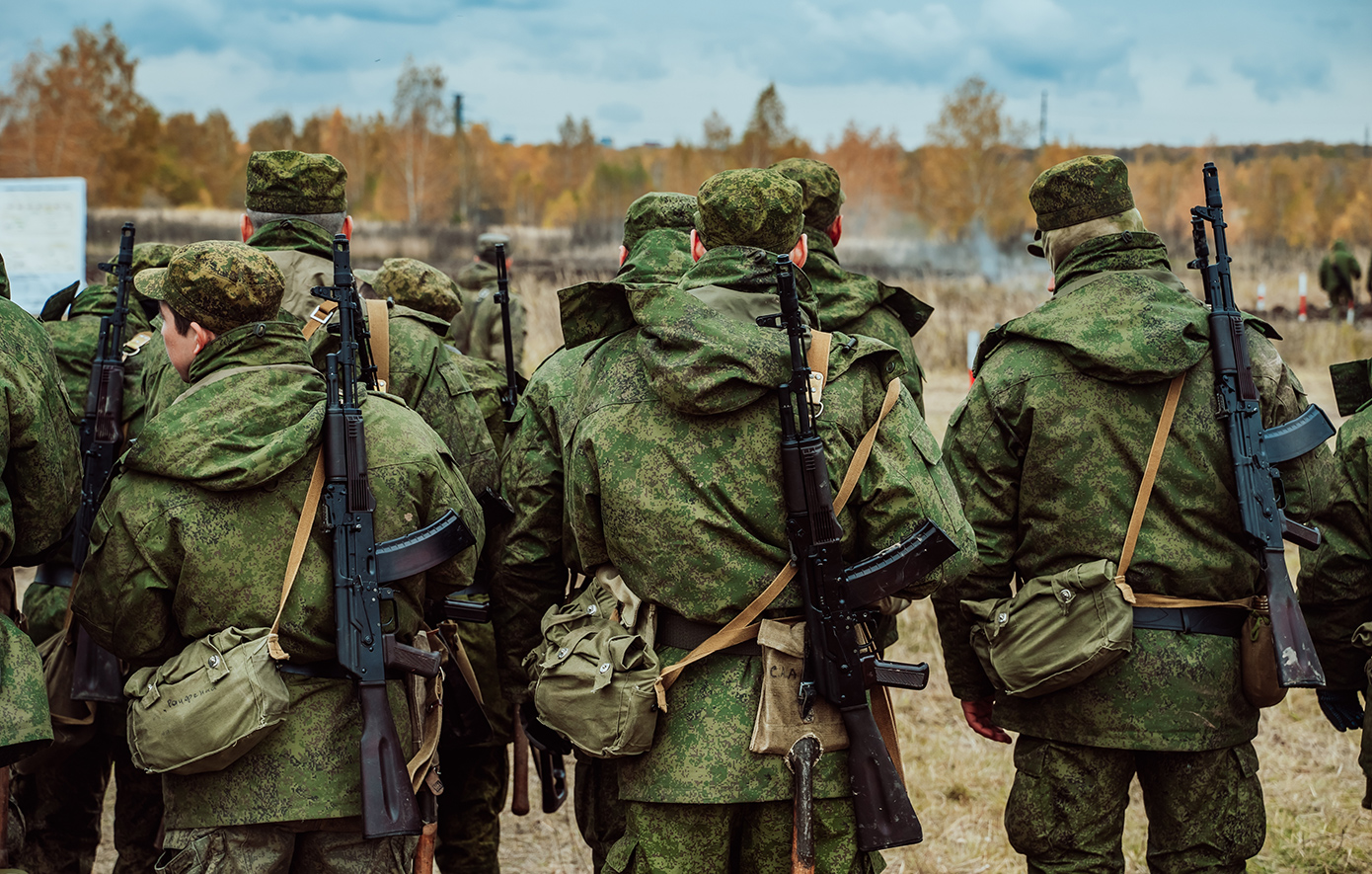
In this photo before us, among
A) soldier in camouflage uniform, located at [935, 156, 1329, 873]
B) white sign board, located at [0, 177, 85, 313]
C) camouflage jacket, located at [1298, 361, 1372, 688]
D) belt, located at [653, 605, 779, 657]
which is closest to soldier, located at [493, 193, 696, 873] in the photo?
belt, located at [653, 605, 779, 657]

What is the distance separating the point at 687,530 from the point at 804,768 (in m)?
0.62

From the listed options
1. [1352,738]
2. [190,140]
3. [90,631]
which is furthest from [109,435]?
[190,140]

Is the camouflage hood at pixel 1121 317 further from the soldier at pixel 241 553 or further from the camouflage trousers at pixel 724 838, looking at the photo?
the soldier at pixel 241 553

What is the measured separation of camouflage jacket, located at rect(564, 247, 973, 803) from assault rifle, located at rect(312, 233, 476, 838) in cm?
55

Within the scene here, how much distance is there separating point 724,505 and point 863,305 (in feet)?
6.87

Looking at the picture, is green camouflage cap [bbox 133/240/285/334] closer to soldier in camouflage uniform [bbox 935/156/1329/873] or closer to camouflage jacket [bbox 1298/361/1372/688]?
soldier in camouflage uniform [bbox 935/156/1329/873]

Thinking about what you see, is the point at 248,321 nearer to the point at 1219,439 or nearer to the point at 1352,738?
the point at 1219,439

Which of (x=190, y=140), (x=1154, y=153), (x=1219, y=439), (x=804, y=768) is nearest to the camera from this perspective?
(x=804, y=768)

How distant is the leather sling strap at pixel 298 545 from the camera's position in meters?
2.93

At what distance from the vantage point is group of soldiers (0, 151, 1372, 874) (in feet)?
9.54

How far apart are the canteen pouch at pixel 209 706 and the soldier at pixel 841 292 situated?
2.63 metres

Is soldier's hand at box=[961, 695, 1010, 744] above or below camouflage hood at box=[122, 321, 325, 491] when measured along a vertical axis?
below

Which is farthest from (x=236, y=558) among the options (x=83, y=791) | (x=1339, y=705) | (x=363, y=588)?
(x=1339, y=705)

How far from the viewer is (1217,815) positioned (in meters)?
3.56
